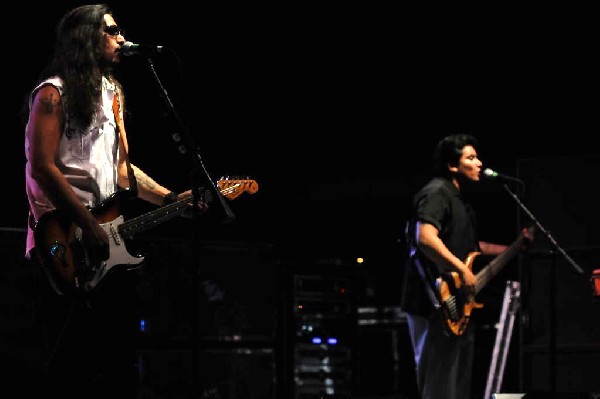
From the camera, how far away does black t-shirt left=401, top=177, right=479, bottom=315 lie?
208 inches

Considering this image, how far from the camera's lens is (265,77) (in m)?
7.56

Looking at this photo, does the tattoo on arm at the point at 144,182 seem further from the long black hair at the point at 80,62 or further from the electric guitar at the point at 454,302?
the electric guitar at the point at 454,302

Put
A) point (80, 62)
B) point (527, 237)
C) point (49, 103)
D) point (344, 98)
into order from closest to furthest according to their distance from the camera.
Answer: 1. point (49, 103)
2. point (80, 62)
3. point (527, 237)
4. point (344, 98)

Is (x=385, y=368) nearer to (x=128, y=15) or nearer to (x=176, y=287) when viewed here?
(x=176, y=287)

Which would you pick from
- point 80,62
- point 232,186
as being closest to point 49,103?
point 80,62

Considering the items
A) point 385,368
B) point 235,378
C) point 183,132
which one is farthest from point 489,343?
point 183,132

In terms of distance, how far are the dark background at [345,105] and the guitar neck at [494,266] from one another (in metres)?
0.94

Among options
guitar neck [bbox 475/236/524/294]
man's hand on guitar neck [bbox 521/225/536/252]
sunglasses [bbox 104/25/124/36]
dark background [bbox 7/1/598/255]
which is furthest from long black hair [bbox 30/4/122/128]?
man's hand on guitar neck [bbox 521/225/536/252]

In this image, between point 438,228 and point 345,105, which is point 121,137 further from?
point 345,105

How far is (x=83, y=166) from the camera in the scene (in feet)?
12.1

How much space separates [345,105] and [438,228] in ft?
10.8

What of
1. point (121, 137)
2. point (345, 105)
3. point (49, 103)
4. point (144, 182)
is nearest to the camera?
point (49, 103)

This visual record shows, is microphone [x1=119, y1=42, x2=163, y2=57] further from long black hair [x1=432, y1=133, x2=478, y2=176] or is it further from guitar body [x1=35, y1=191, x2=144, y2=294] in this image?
long black hair [x1=432, y1=133, x2=478, y2=176]

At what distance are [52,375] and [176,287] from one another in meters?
2.31
